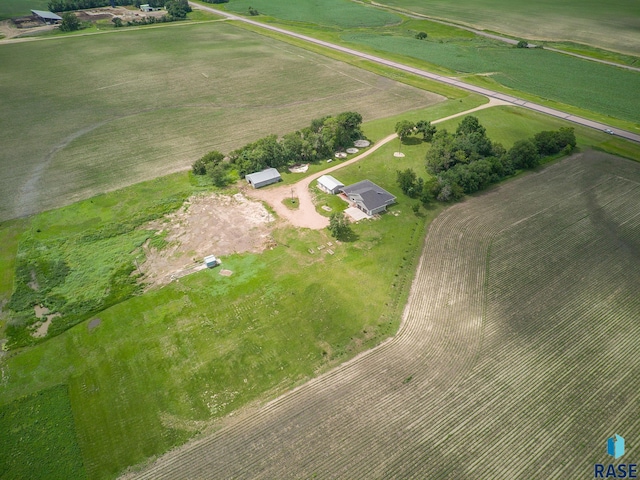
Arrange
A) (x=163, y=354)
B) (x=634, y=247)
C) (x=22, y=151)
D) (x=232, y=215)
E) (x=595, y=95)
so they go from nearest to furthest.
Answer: (x=163, y=354) < (x=634, y=247) < (x=232, y=215) < (x=22, y=151) < (x=595, y=95)

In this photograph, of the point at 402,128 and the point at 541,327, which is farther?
the point at 402,128

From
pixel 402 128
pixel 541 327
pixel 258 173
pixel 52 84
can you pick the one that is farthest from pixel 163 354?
pixel 52 84

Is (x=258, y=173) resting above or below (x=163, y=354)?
above

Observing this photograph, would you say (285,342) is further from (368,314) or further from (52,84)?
(52,84)

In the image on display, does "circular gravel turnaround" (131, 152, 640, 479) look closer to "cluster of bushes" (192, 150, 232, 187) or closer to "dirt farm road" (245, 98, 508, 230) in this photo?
"dirt farm road" (245, 98, 508, 230)

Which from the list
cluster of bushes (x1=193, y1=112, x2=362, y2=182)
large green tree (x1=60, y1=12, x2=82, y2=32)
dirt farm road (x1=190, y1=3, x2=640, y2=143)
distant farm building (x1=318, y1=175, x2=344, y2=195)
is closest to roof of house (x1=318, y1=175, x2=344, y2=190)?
distant farm building (x1=318, y1=175, x2=344, y2=195)

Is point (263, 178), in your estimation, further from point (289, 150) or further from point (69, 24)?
point (69, 24)

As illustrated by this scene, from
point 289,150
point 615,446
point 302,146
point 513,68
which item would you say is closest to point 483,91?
point 513,68
